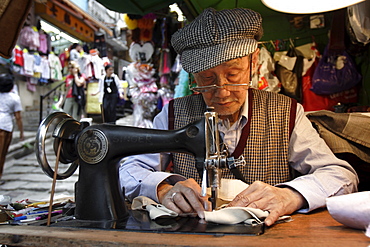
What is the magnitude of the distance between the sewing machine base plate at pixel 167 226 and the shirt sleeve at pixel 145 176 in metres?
0.21

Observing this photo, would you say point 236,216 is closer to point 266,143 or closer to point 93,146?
point 93,146

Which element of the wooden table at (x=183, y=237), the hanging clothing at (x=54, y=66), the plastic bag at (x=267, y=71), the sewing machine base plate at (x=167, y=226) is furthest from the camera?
the hanging clothing at (x=54, y=66)

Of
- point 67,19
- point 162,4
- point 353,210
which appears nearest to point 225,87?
point 353,210

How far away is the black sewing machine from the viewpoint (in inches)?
43.0

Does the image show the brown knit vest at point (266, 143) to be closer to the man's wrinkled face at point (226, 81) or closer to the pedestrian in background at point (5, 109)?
the man's wrinkled face at point (226, 81)

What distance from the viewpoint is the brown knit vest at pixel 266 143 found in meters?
1.58

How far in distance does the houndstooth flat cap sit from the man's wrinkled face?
0.16 ft

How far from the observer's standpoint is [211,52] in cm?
138

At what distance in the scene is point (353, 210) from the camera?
2.75ft

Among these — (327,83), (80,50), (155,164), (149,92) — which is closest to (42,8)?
(80,50)

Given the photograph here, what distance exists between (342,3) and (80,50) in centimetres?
1106

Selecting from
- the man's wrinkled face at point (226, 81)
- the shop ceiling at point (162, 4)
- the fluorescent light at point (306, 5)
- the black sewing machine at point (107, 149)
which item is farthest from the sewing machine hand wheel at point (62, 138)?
the shop ceiling at point (162, 4)

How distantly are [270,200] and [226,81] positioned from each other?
1.89 ft

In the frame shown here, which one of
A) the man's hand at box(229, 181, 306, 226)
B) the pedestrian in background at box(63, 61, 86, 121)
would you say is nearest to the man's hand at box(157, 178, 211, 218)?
the man's hand at box(229, 181, 306, 226)
